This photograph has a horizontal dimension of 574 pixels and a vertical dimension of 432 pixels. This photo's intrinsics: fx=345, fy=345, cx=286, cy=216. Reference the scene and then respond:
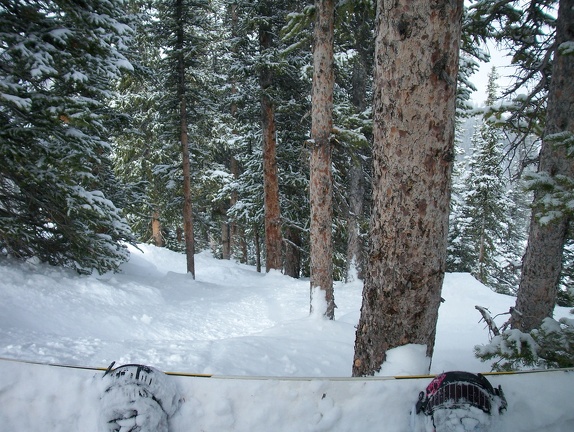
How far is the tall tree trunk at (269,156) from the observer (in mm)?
14086

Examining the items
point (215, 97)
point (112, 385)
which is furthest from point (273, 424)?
point (215, 97)

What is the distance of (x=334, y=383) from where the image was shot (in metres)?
2.56

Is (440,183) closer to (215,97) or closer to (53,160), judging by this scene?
(53,160)

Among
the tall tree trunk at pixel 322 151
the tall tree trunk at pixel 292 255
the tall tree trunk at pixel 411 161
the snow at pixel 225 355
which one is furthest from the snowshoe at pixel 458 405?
the tall tree trunk at pixel 292 255

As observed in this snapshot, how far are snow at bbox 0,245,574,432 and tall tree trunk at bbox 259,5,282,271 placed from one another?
275 cm

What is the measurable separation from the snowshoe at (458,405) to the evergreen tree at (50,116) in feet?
22.5

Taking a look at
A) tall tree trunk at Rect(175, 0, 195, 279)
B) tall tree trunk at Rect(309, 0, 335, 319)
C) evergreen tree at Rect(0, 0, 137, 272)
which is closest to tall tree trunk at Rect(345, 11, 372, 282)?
tall tree trunk at Rect(309, 0, 335, 319)

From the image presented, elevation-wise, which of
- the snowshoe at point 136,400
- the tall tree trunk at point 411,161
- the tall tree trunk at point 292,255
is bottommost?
the tall tree trunk at point 292,255

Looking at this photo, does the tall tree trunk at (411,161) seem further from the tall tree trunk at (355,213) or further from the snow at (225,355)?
the tall tree trunk at (355,213)

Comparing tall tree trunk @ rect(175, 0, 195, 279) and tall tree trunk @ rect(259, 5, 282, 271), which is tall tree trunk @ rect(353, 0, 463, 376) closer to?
tall tree trunk @ rect(259, 5, 282, 271)

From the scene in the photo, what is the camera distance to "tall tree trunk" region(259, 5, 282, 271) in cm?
1409

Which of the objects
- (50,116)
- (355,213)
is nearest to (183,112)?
(355,213)

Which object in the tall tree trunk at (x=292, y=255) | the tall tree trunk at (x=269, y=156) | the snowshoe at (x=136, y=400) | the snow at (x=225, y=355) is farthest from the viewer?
the tall tree trunk at (x=292, y=255)

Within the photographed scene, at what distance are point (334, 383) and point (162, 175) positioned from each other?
54.7 feet
